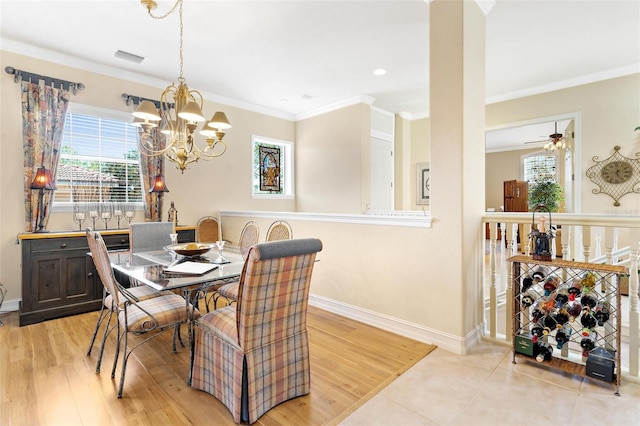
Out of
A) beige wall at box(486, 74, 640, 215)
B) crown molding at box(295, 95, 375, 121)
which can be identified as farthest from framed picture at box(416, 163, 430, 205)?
beige wall at box(486, 74, 640, 215)

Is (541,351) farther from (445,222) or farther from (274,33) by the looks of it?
(274,33)

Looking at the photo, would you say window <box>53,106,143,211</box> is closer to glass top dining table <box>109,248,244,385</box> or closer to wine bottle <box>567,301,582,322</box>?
glass top dining table <box>109,248,244,385</box>

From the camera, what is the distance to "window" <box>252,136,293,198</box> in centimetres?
605

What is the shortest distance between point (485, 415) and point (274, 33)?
148 inches

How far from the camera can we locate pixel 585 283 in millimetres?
2143

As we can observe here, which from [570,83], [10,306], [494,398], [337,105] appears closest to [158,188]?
[10,306]

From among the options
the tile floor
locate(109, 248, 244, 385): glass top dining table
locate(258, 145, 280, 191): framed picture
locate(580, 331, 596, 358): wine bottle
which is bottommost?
the tile floor

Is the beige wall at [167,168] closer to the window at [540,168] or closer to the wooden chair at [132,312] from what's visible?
→ the wooden chair at [132,312]

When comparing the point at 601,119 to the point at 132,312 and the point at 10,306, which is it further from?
the point at 10,306

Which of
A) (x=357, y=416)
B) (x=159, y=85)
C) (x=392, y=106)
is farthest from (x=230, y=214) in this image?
(x=357, y=416)

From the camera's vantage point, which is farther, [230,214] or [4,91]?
[230,214]

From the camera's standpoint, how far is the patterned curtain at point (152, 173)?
173 inches

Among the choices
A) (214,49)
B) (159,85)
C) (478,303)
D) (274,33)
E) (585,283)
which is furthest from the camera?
(159,85)

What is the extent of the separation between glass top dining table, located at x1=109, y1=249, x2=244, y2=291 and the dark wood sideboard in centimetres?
115
